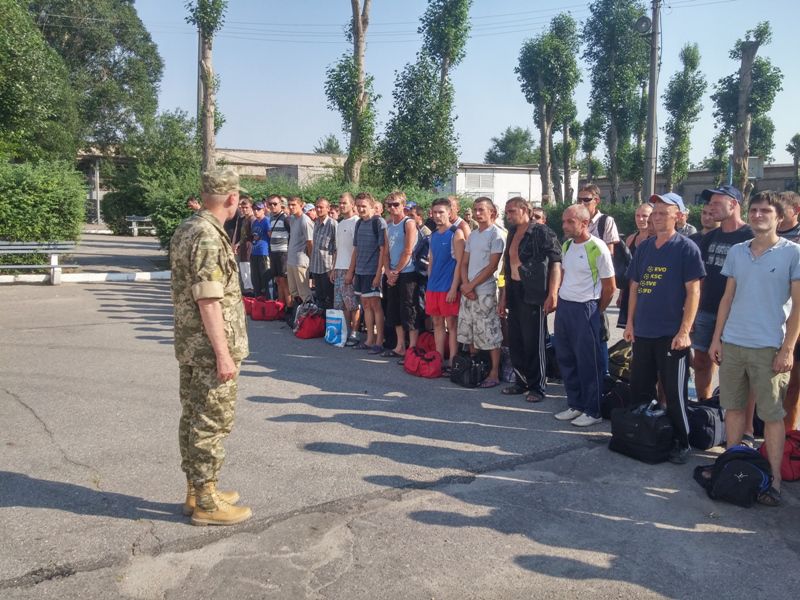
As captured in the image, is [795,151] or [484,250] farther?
[795,151]

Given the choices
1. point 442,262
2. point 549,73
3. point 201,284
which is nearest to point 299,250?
point 442,262

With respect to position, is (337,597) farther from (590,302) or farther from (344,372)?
(344,372)

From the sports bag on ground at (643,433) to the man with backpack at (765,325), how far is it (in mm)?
574

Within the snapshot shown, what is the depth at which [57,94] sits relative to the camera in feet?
76.8

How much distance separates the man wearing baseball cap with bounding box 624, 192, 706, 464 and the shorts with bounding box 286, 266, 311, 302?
6.69 metres

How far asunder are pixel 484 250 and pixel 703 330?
2.42 meters

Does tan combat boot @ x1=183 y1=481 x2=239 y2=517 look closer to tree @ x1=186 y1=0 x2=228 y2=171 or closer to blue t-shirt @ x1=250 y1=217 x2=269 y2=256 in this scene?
blue t-shirt @ x1=250 y1=217 x2=269 y2=256

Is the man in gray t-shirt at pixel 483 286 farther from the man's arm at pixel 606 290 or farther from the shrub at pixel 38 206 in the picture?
the shrub at pixel 38 206

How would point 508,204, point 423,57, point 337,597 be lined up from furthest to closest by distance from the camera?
point 423,57 < point 508,204 < point 337,597

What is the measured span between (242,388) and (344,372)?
1.30 meters

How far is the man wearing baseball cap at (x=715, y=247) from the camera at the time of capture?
232 inches

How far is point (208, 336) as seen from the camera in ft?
13.2

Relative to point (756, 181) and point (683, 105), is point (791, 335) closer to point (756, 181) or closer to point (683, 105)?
point (683, 105)

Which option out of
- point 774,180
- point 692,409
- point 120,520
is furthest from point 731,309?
point 774,180
